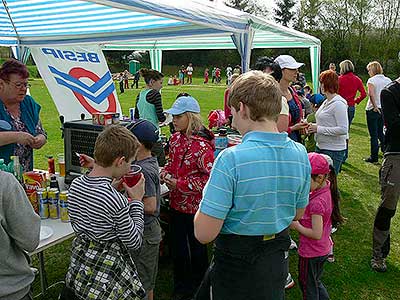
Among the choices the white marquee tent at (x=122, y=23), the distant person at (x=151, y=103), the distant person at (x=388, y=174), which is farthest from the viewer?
the distant person at (x=151, y=103)

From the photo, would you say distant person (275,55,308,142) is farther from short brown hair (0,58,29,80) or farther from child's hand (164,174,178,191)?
short brown hair (0,58,29,80)

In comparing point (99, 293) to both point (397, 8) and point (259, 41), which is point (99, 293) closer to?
point (259, 41)

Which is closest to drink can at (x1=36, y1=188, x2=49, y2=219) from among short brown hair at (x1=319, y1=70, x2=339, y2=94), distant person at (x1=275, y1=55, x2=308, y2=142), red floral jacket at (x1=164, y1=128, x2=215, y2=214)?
red floral jacket at (x1=164, y1=128, x2=215, y2=214)

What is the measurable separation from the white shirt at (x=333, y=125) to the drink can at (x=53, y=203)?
8.24 ft

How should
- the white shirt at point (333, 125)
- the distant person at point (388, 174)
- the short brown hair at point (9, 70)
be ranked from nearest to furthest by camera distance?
the short brown hair at point (9, 70)
the distant person at point (388, 174)
the white shirt at point (333, 125)

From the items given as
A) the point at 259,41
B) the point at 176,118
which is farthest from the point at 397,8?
the point at 176,118

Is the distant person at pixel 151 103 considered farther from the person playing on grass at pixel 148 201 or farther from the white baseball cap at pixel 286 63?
the person playing on grass at pixel 148 201

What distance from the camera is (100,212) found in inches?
66.7

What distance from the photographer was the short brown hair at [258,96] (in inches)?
55.7

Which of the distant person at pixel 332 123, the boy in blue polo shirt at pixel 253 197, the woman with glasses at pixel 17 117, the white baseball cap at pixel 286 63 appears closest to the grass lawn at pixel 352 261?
the distant person at pixel 332 123

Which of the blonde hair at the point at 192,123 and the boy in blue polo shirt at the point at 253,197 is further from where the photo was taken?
the blonde hair at the point at 192,123

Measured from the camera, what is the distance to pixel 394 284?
324cm

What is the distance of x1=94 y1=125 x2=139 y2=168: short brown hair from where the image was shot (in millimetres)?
1771

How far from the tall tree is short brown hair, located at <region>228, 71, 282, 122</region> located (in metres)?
47.6
